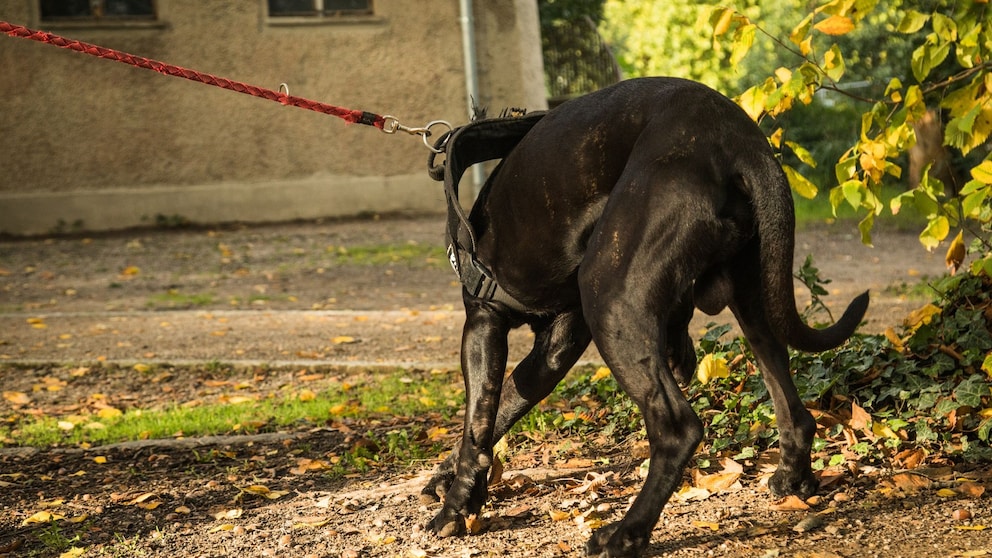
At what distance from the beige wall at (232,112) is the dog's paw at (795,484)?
11947mm

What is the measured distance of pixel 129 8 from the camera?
49.9 ft

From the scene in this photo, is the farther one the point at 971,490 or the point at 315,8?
the point at 315,8

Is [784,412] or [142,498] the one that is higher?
[784,412]

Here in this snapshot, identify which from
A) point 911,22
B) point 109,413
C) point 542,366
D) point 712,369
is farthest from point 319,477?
point 911,22

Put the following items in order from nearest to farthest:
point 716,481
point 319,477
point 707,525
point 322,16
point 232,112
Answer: point 707,525 < point 716,481 < point 319,477 < point 232,112 < point 322,16

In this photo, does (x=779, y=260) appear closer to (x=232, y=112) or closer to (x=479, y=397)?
(x=479, y=397)

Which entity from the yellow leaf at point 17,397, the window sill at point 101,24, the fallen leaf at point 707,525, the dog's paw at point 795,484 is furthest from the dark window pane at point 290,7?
the fallen leaf at point 707,525

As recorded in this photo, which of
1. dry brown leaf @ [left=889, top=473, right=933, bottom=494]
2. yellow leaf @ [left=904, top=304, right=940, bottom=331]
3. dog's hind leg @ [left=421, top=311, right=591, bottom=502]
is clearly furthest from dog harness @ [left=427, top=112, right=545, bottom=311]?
yellow leaf @ [left=904, top=304, right=940, bottom=331]

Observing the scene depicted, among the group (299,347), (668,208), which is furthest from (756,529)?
(299,347)

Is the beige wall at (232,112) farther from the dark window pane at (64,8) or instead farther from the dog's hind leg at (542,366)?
the dog's hind leg at (542,366)

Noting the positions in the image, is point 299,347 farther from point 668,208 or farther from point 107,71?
point 107,71

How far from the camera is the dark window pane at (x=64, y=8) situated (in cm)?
1509

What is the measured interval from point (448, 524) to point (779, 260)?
143 cm

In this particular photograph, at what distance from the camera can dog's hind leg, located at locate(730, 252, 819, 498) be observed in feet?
12.5
